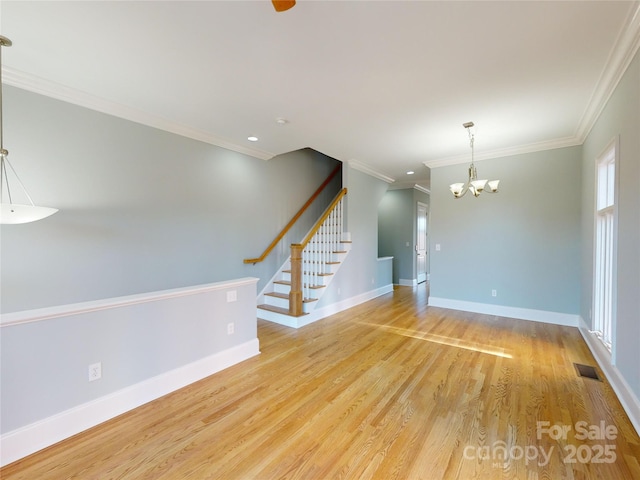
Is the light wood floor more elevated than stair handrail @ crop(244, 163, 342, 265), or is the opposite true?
stair handrail @ crop(244, 163, 342, 265)

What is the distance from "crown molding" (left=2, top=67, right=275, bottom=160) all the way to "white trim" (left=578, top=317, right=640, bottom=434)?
491 cm

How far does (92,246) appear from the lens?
9.50 feet

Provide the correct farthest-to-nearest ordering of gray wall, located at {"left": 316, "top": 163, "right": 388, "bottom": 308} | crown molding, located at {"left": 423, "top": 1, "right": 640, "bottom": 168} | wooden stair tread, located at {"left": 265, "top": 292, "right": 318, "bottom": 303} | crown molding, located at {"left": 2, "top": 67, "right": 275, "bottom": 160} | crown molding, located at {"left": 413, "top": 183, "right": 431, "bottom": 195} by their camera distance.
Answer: crown molding, located at {"left": 413, "top": 183, "right": 431, "bottom": 195} < gray wall, located at {"left": 316, "top": 163, "right": 388, "bottom": 308} < wooden stair tread, located at {"left": 265, "top": 292, "right": 318, "bottom": 303} < crown molding, located at {"left": 2, "top": 67, "right": 275, "bottom": 160} < crown molding, located at {"left": 423, "top": 1, "right": 640, "bottom": 168}

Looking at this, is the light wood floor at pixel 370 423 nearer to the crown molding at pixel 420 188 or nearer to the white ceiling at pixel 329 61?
the white ceiling at pixel 329 61

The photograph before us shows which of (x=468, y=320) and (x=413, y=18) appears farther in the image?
(x=468, y=320)

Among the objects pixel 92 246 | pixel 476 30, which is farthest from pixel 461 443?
pixel 92 246

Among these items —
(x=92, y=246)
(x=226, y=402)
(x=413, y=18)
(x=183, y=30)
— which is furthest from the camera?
(x=92, y=246)

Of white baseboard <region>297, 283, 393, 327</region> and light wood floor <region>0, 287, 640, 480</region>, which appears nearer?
light wood floor <region>0, 287, 640, 480</region>

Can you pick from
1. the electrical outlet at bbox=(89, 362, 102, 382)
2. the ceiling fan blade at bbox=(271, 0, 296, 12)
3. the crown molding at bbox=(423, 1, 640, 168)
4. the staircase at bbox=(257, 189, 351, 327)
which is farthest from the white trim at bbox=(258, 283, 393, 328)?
the ceiling fan blade at bbox=(271, 0, 296, 12)

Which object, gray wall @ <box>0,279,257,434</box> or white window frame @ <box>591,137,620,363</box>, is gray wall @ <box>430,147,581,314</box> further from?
gray wall @ <box>0,279,257,434</box>

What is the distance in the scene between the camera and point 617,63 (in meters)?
2.19

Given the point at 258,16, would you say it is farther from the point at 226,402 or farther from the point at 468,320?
the point at 468,320

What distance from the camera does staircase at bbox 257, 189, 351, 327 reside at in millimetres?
4227

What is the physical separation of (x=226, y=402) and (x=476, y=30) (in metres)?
3.32
